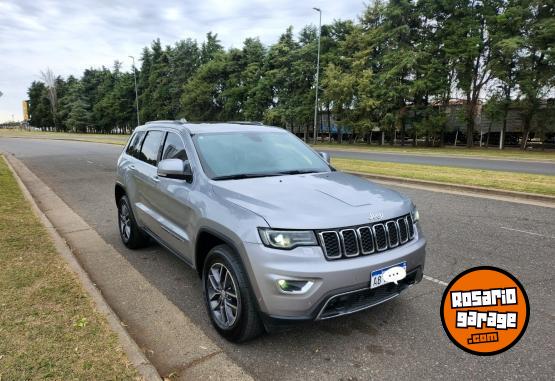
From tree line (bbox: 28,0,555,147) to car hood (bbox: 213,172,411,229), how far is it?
30.6 meters

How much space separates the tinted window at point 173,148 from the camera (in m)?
4.26

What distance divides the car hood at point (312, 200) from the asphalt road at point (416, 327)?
106 centimetres

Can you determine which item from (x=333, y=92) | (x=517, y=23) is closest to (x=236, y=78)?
(x=333, y=92)

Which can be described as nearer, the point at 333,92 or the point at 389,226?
the point at 389,226

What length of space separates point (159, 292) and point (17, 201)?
6176 mm

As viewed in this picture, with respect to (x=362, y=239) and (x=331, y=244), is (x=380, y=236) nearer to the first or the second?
(x=362, y=239)

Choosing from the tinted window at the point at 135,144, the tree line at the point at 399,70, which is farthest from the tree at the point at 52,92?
the tinted window at the point at 135,144

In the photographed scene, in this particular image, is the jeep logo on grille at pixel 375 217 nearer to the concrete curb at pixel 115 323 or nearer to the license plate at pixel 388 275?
the license plate at pixel 388 275

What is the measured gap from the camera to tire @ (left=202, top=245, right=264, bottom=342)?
3.03 m

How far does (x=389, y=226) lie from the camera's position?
3193 millimetres

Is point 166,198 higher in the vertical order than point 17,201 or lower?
higher

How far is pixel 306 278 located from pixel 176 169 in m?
1.69

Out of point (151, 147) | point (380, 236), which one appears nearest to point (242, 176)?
point (380, 236)

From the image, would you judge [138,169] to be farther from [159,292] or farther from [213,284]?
[213,284]
